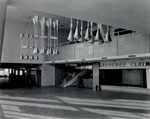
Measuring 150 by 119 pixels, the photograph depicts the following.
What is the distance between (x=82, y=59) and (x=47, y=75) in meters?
6.74

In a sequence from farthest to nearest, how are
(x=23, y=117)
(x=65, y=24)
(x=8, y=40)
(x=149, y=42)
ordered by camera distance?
(x=65, y=24) → (x=8, y=40) → (x=149, y=42) → (x=23, y=117)

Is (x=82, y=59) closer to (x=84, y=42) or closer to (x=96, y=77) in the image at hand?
(x=84, y=42)

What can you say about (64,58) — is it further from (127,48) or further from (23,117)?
(23,117)

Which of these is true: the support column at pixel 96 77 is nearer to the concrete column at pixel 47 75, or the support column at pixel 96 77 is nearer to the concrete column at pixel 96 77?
the concrete column at pixel 96 77

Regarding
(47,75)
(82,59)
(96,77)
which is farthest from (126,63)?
(47,75)

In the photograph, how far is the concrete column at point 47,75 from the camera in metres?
21.9

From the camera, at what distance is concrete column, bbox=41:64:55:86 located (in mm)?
21906

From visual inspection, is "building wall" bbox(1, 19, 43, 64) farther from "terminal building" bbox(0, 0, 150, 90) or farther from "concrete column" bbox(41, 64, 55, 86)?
"concrete column" bbox(41, 64, 55, 86)

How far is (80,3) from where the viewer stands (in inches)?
202

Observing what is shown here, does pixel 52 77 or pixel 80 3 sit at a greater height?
pixel 80 3

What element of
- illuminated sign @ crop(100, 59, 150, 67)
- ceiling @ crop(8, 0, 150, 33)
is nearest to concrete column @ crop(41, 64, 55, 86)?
illuminated sign @ crop(100, 59, 150, 67)

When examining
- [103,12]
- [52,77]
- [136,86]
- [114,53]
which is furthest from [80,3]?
[52,77]

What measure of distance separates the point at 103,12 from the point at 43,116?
162 inches

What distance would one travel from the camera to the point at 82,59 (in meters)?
16.8
